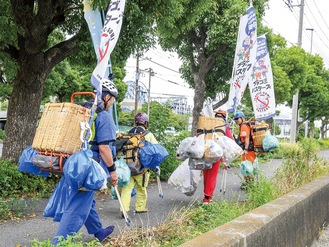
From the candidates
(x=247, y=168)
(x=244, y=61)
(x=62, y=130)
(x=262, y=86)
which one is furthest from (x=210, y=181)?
(x=262, y=86)

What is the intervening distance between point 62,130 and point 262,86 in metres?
7.75

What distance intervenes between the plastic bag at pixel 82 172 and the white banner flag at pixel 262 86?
7.30 meters

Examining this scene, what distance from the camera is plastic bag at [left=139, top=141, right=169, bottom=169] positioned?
22.9 feet

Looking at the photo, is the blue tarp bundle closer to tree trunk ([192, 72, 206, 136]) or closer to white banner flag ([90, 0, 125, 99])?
white banner flag ([90, 0, 125, 99])

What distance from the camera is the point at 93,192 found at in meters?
4.69

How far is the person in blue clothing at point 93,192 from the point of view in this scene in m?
4.49

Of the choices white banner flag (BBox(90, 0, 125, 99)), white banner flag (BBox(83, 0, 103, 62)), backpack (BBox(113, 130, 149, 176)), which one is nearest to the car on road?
backpack (BBox(113, 130, 149, 176))

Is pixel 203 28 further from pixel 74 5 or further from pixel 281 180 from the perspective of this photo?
pixel 281 180

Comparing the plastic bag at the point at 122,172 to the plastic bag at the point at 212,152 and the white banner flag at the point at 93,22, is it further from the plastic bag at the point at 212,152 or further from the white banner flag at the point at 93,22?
→ the white banner flag at the point at 93,22

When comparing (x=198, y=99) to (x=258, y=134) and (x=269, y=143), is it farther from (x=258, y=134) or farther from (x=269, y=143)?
(x=269, y=143)

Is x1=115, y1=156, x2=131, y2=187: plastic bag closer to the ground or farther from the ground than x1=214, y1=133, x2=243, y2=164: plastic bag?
closer to the ground

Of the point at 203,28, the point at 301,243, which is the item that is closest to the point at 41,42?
the point at 301,243

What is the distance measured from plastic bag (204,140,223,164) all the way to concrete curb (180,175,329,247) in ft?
4.83

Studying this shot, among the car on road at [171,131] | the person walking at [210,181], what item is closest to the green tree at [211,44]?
the car on road at [171,131]
